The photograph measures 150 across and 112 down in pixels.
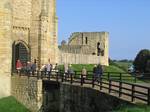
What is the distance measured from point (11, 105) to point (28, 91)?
1988mm

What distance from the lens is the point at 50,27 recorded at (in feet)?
157

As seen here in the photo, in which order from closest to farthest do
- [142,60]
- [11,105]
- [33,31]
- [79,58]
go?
1. [11,105]
2. [33,31]
3. [79,58]
4. [142,60]

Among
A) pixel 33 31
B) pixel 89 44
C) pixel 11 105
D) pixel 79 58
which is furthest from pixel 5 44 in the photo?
pixel 89 44

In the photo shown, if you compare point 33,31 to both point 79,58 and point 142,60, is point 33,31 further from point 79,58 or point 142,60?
point 142,60

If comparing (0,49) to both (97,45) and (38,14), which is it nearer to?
(38,14)

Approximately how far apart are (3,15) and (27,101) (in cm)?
675

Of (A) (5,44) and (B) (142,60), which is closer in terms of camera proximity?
(A) (5,44)

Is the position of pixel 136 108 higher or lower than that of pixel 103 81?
lower

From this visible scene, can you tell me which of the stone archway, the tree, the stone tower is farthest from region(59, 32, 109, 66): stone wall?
the stone archway

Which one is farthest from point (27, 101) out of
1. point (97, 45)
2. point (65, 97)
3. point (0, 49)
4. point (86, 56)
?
point (97, 45)

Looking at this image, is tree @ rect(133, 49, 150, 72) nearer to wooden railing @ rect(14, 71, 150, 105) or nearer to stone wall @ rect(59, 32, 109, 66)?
stone wall @ rect(59, 32, 109, 66)

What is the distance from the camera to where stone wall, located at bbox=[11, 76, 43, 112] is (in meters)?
36.8

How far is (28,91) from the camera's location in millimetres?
38500

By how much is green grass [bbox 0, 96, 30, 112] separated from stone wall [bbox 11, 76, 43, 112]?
449 millimetres
